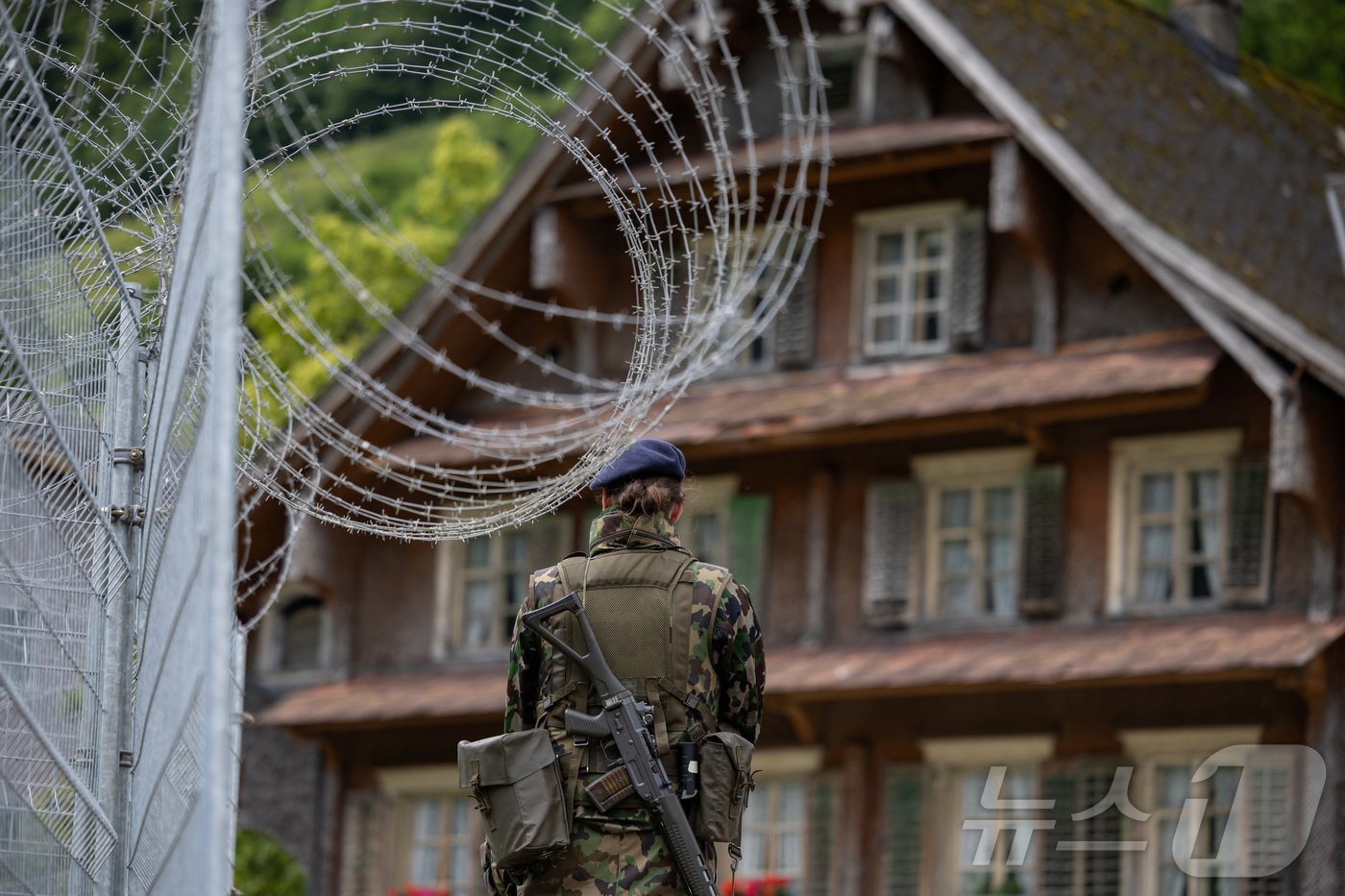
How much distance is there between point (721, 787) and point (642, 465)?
1003 mm

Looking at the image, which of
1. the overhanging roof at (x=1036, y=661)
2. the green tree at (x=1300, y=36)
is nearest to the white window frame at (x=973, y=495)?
the overhanging roof at (x=1036, y=661)

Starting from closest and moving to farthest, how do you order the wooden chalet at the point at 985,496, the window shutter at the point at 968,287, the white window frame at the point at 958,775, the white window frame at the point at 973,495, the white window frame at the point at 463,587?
the wooden chalet at the point at 985,496, the white window frame at the point at 958,775, the white window frame at the point at 973,495, the window shutter at the point at 968,287, the white window frame at the point at 463,587

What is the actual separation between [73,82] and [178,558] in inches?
86.6

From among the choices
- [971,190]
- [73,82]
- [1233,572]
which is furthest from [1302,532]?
[73,82]

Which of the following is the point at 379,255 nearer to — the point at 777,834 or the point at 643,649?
the point at 777,834

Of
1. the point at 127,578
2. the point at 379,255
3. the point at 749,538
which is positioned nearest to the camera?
the point at 127,578

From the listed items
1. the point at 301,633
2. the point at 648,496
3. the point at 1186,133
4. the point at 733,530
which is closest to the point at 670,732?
the point at 648,496

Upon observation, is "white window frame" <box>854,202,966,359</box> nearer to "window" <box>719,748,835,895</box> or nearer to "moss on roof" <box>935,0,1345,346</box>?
"moss on roof" <box>935,0,1345,346</box>

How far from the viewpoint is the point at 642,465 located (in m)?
7.57

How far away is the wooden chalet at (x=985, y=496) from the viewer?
61.8 feet

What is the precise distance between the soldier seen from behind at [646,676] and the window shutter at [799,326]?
46.7 ft

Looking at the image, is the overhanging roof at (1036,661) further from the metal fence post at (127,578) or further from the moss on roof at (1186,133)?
the metal fence post at (127,578)

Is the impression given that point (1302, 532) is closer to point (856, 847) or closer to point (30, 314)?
point (856, 847)

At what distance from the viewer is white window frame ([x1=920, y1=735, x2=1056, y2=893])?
19844mm
